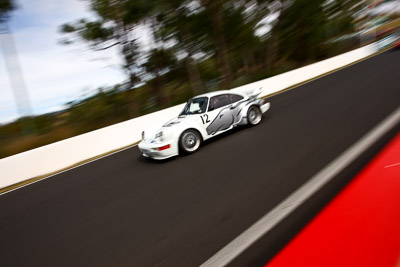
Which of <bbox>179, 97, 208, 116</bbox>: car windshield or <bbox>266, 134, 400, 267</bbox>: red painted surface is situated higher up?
<bbox>179, 97, 208, 116</bbox>: car windshield

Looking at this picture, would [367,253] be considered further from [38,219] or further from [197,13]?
[197,13]

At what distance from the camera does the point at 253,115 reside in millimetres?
6820

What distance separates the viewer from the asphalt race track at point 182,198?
110 inches

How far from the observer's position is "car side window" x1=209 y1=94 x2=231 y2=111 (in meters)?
6.21

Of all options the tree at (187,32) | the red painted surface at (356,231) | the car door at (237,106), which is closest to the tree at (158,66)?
the tree at (187,32)

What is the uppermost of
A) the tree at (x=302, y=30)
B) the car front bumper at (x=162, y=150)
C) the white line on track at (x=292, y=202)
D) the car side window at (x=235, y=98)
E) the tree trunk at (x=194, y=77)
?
the tree at (x=302, y=30)

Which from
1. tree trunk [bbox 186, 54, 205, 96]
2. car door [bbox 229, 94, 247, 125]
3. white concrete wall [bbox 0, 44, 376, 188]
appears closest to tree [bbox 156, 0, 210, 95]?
tree trunk [bbox 186, 54, 205, 96]

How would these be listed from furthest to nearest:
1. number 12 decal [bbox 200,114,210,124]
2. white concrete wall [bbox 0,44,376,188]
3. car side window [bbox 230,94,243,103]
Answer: white concrete wall [bbox 0,44,376,188], car side window [bbox 230,94,243,103], number 12 decal [bbox 200,114,210,124]

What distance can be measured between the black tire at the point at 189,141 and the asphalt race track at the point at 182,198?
A: 199 mm

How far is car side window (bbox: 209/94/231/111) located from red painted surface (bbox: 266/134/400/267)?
3.84 metres

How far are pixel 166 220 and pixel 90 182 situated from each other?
3.04 metres

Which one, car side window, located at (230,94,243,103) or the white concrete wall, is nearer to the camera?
car side window, located at (230,94,243,103)

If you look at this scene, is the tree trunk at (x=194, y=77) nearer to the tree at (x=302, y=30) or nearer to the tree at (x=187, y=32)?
the tree at (x=187, y=32)

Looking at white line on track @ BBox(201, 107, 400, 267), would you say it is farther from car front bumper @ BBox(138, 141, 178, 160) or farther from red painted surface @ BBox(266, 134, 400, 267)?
car front bumper @ BBox(138, 141, 178, 160)
